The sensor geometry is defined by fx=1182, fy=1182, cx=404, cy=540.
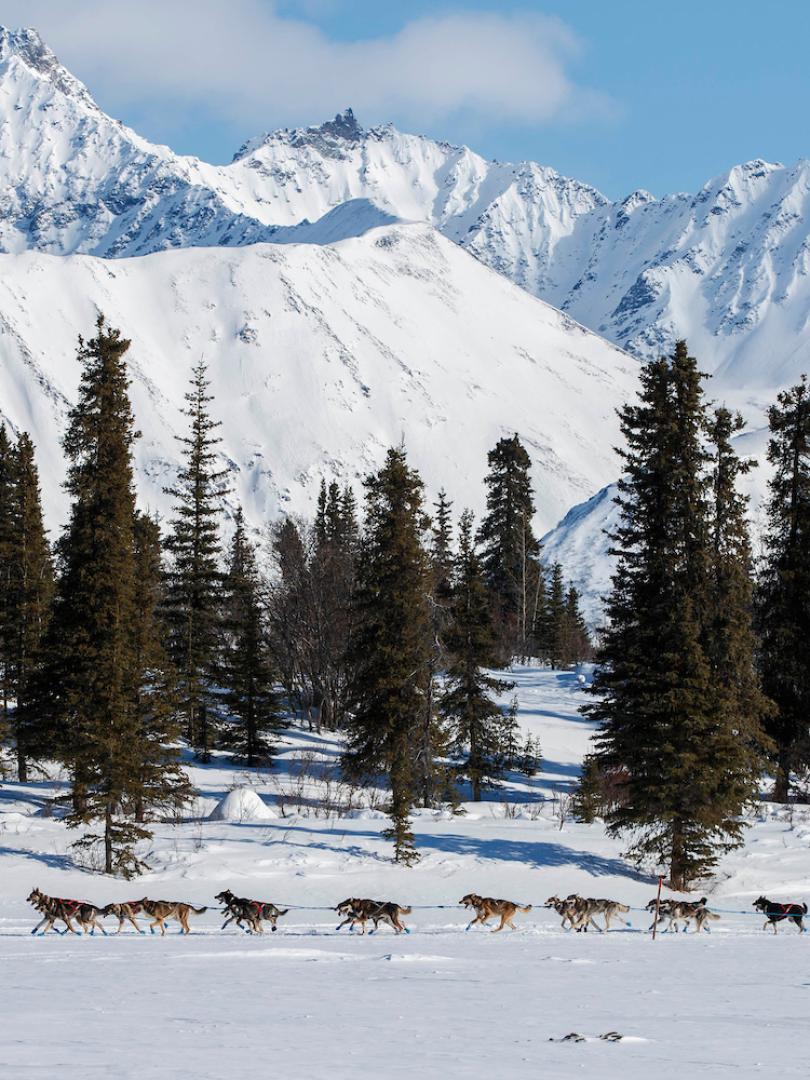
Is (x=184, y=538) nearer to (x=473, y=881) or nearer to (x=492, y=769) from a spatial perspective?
(x=492, y=769)

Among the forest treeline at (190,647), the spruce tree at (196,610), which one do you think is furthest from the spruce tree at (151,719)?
the spruce tree at (196,610)

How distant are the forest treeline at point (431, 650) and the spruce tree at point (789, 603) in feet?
0.23

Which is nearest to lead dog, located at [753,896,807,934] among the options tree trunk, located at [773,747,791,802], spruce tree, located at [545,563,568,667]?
tree trunk, located at [773,747,791,802]

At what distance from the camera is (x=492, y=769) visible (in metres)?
42.6

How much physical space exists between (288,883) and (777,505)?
20529 mm

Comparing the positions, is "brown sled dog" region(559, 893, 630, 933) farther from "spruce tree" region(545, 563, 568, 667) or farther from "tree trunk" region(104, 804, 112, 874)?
"spruce tree" region(545, 563, 568, 667)

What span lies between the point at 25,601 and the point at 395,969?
88.2 ft

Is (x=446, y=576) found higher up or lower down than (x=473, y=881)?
higher up

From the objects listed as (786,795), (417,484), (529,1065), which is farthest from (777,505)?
(529,1065)

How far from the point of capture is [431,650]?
3234cm

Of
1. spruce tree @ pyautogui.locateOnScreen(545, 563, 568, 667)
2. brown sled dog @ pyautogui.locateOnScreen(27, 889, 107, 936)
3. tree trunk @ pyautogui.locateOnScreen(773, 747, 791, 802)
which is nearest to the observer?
brown sled dog @ pyautogui.locateOnScreen(27, 889, 107, 936)

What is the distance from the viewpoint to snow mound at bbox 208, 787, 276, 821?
32.8m

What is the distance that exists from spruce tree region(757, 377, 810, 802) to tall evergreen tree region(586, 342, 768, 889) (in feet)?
25.2

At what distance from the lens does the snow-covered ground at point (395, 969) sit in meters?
8.68
